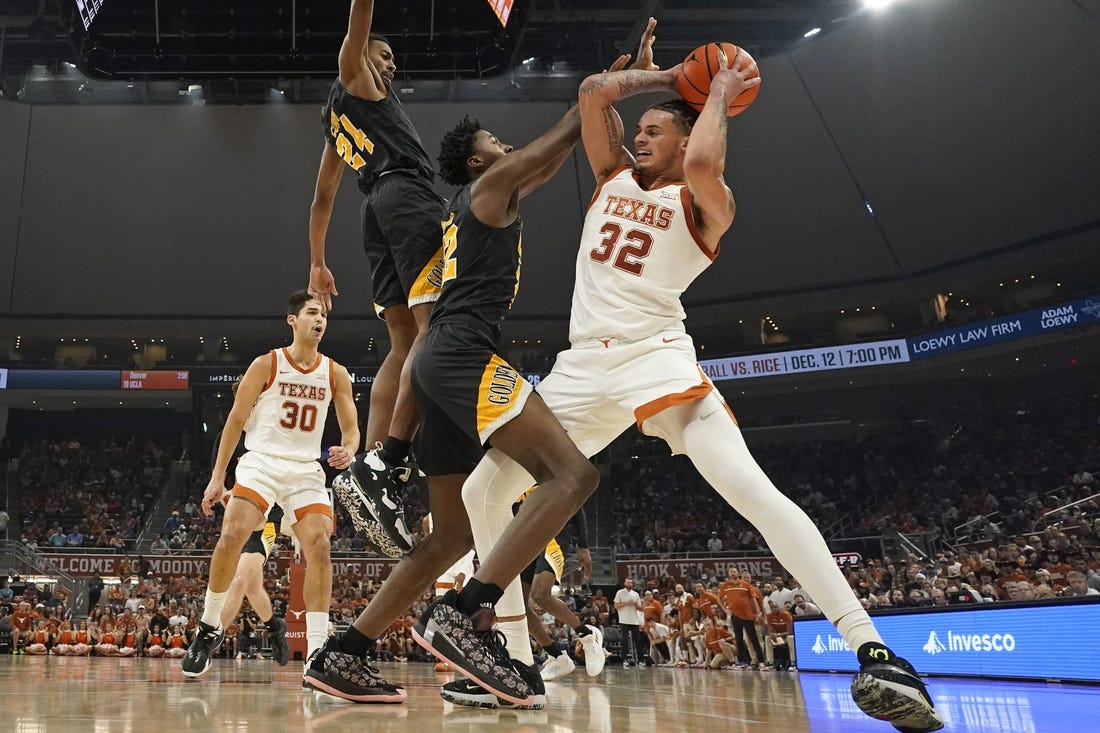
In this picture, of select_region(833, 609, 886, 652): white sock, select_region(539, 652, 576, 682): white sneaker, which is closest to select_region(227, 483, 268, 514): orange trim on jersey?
select_region(539, 652, 576, 682): white sneaker

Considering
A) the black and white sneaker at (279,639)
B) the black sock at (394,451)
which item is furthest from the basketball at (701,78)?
the black and white sneaker at (279,639)

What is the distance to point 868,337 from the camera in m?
23.5

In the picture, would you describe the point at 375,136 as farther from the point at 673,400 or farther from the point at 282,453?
the point at 282,453

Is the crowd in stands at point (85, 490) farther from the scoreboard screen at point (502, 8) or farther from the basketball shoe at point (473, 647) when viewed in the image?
the basketball shoe at point (473, 647)

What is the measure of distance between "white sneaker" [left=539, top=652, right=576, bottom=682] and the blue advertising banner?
1892cm

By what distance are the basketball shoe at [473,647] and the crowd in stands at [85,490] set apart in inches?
782

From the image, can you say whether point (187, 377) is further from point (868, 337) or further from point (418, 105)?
point (868, 337)

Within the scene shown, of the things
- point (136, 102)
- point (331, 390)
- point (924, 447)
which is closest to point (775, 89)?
point (924, 447)

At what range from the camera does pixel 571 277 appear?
23.0 meters

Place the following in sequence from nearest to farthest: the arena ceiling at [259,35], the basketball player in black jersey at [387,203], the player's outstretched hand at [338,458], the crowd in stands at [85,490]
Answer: the basketball player in black jersey at [387,203]
the player's outstretched hand at [338,458]
the arena ceiling at [259,35]
the crowd in stands at [85,490]

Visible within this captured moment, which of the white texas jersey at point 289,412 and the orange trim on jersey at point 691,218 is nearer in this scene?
the orange trim on jersey at point 691,218

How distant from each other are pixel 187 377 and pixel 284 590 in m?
11.0

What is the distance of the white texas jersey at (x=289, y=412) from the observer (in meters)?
5.62

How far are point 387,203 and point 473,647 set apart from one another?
210 centimetres
